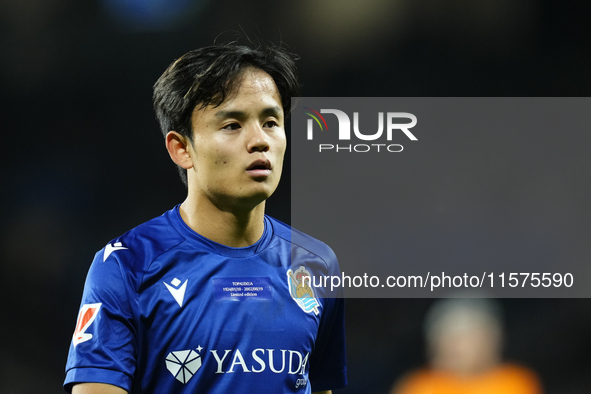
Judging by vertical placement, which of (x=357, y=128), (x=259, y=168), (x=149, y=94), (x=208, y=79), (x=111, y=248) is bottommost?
(x=111, y=248)

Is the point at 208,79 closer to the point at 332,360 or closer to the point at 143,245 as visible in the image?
the point at 143,245

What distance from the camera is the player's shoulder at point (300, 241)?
210 centimetres

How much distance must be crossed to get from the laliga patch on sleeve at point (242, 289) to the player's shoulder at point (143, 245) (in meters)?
0.21

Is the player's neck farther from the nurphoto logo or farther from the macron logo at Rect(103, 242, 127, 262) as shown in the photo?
the nurphoto logo

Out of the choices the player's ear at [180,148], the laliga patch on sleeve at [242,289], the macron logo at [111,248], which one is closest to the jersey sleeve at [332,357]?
the laliga patch on sleeve at [242,289]

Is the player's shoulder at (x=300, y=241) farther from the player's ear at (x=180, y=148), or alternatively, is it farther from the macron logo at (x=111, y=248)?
the macron logo at (x=111, y=248)

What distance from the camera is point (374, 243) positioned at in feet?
9.74

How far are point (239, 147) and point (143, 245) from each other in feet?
1.54

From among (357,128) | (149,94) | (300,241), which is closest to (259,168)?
(300,241)

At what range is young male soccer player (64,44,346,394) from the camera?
1.69 metres

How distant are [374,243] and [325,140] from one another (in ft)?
2.04

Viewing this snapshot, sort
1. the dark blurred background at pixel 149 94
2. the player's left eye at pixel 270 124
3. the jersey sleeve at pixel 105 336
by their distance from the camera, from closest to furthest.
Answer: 1. the jersey sleeve at pixel 105 336
2. the player's left eye at pixel 270 124
3. the dark blurred background at pixel 149 94

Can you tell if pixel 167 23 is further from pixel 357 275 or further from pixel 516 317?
pixel 516 317

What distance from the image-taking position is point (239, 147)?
5.82 feet
